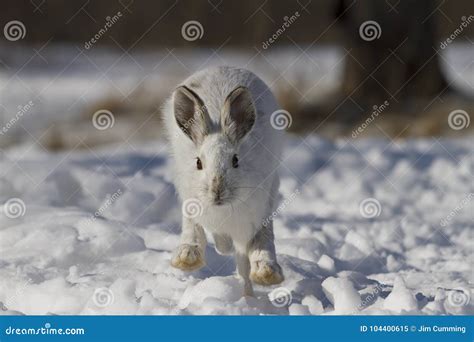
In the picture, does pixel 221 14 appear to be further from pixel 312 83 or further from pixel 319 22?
pixel 312 83

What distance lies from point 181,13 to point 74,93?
3170mm

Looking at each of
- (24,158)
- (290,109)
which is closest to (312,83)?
(290,109)

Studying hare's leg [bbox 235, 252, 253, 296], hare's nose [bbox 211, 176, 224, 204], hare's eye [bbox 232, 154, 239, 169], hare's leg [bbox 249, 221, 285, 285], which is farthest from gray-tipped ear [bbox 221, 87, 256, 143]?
hare's leg [bbox 235, 252, 253, 296]

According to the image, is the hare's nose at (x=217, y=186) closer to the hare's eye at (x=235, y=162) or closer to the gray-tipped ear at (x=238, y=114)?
the hare's eye at (x=235, y=162)

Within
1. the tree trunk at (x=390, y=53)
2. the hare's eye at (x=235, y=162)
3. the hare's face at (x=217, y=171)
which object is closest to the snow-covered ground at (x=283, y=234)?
the hare's face at (x=217, y=171)

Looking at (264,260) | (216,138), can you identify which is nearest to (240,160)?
(216,138)

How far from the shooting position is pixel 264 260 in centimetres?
514

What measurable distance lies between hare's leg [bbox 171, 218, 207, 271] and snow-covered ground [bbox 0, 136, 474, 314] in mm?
143

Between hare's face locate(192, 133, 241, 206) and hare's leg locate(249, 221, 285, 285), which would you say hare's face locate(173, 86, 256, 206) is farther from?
hare's leg locate(249, 221, 285, 285)

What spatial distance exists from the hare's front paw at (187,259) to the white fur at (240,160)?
191 millimetres

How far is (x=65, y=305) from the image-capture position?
5.09m

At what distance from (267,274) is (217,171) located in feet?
2.41

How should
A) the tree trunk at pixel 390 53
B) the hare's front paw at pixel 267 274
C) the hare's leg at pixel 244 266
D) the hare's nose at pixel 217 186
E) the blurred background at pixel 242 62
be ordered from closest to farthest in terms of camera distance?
the hare's nose at pixel 217 186
the hare's front paw at pixel 267 274
the hare's leg at pixel 244 266
the tree trunk at pixel 390 53
the blurred background at pixel 242 62

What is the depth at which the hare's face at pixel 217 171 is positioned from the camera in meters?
4.79
